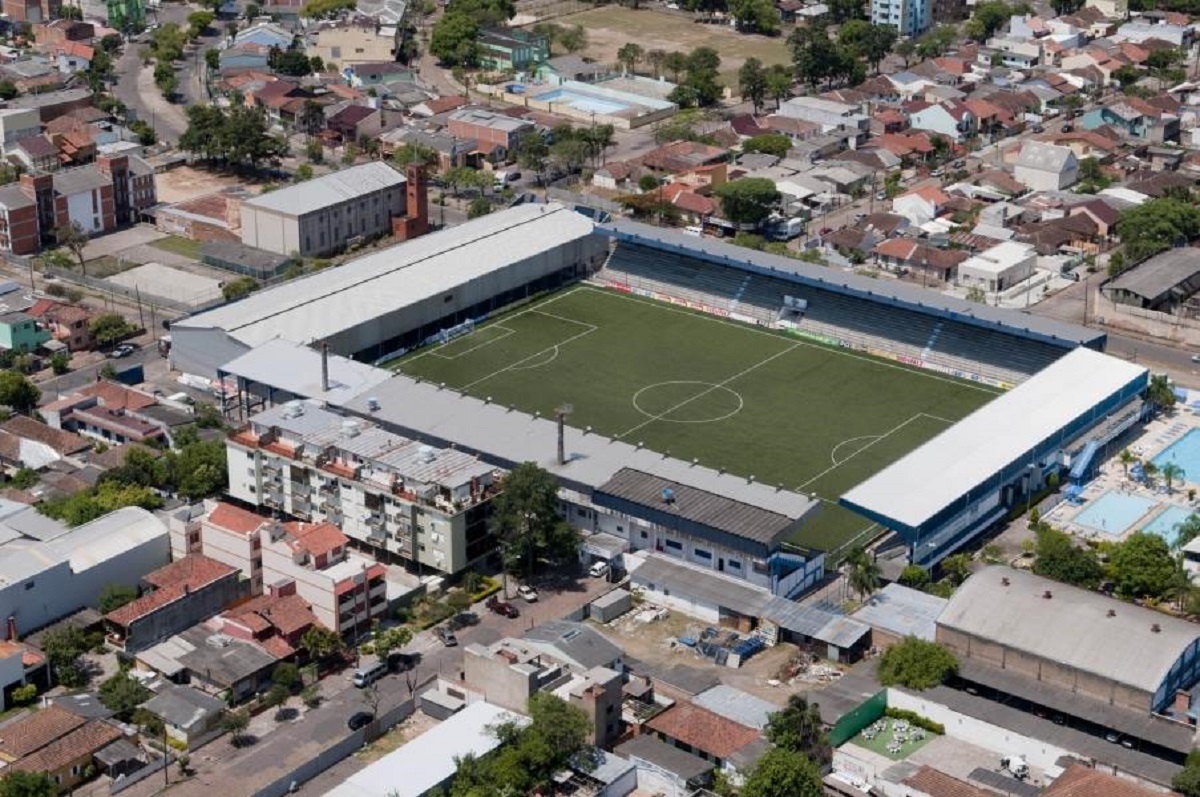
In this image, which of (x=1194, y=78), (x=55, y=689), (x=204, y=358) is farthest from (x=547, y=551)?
(x=1194, y=78)

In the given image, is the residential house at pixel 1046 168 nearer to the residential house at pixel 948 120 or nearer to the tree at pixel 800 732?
the residential house at pixel 948 120

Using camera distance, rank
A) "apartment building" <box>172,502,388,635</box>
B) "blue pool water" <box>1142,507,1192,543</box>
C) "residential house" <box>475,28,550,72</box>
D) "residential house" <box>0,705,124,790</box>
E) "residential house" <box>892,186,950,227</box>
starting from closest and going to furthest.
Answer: "residential house" <box>0,705,124,790</box> < "apartment building" <box>172,502,388,635</box> < "blue pool water" <box>1142,507,1192,543</box> < "residential house" <box>892,186,950,227</box> < "residential house" <box>475,28,550,72</box>

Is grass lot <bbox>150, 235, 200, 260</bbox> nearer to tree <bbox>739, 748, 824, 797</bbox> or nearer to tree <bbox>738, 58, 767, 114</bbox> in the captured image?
tree <bbox>738, 58, 767, 114</bbox>

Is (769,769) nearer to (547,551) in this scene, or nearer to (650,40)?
(547,551)

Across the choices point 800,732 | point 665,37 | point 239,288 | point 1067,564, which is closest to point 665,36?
point 665,37

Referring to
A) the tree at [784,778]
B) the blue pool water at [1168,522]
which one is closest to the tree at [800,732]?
the tree at [784,778]

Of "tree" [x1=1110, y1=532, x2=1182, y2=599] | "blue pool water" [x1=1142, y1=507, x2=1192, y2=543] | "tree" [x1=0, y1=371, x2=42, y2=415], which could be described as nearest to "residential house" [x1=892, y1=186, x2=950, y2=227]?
"blue pool water" [x1=1142, y1=507, x2=1192, y2=543]
